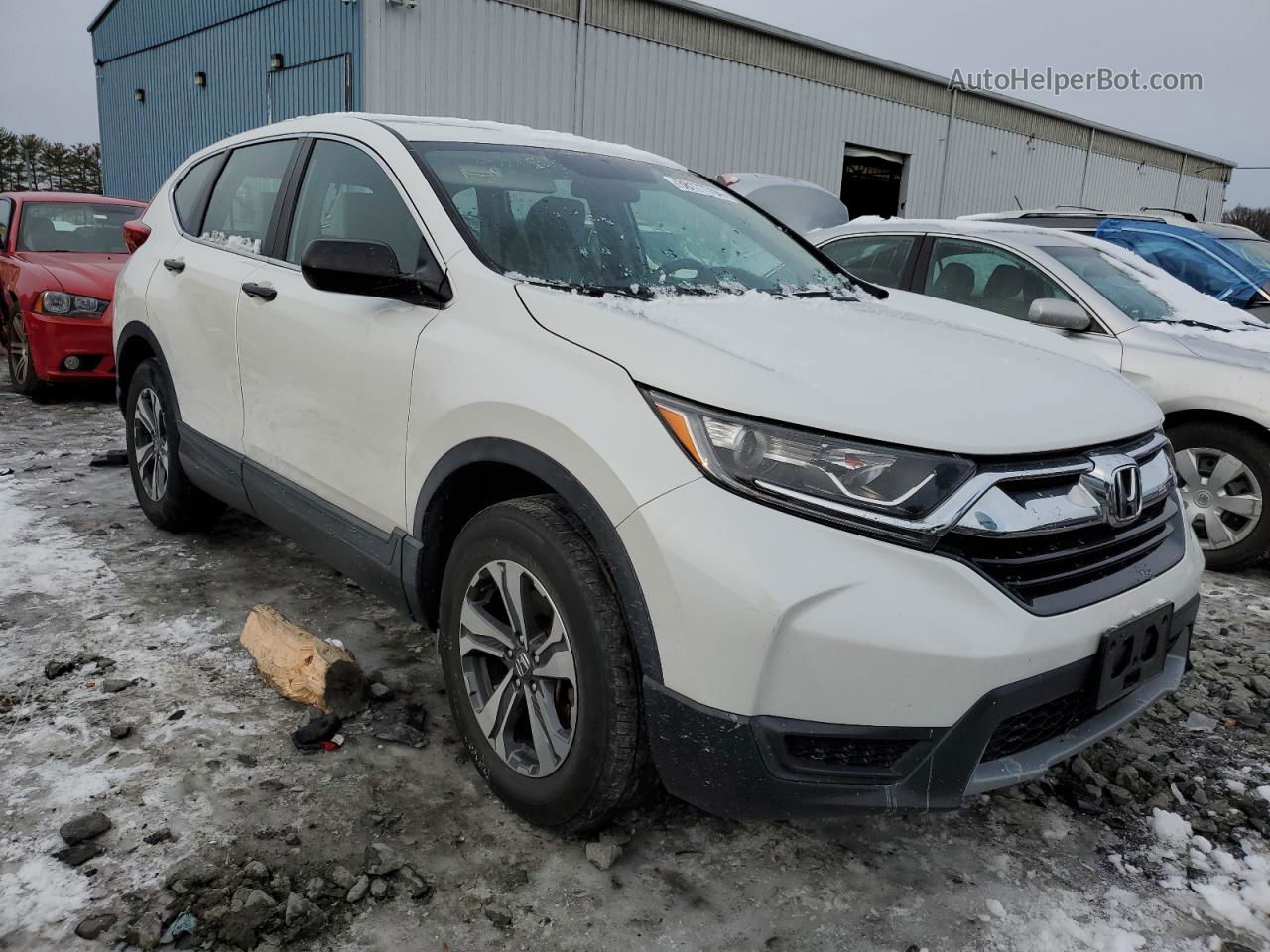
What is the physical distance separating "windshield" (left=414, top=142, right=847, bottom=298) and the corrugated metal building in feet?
33.4

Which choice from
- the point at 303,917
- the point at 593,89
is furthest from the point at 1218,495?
the point at 593,89

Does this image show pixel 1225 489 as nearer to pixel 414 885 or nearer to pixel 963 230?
pixel 963 230

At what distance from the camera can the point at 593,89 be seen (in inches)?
561

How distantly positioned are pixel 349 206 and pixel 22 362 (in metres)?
5.74

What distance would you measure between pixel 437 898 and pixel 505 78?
12903mm

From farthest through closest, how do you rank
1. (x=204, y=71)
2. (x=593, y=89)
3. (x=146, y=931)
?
(x=204, y=71), (x=593, y=89), (x=146, y=931)

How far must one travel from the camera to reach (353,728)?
276cm

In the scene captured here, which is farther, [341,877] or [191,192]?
[191,192]

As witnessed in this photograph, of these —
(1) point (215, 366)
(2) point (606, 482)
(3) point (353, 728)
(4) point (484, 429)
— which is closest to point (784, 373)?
(2) point (606, 482)

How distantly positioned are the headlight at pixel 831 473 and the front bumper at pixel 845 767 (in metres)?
0.39

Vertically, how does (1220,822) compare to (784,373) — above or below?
below

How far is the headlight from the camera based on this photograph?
1.78 meters

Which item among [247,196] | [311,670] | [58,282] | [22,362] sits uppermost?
[247,196]

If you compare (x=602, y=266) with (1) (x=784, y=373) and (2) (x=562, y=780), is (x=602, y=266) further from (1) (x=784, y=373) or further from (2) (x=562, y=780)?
(2) (x=562, y=780)
